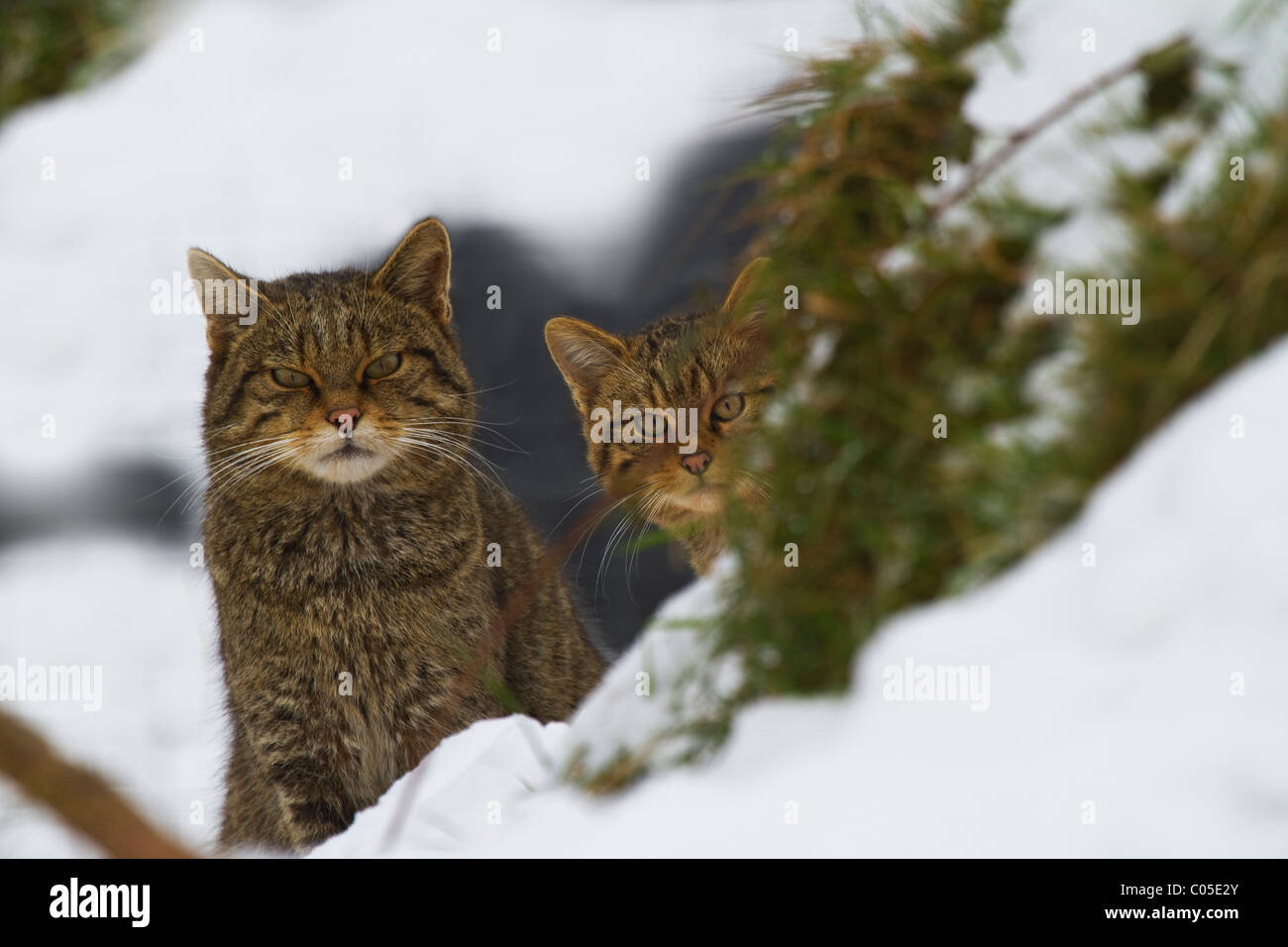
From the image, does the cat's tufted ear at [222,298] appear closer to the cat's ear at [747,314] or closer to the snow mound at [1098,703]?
the cat's ear at [747,314]

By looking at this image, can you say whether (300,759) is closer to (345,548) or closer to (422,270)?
(345,548)

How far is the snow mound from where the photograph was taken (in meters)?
1.34

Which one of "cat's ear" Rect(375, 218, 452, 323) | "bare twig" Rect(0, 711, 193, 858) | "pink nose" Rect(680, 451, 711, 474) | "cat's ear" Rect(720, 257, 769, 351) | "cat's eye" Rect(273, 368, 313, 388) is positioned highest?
"cat's ear" Rect(375, 218, 452, 323)

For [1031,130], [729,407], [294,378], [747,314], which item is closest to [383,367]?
[294,378]

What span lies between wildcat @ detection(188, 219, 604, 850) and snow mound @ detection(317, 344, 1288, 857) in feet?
4.83

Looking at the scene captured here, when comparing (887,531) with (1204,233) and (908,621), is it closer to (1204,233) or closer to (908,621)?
(908,621)

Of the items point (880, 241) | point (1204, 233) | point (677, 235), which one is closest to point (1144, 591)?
point (1204, 233)

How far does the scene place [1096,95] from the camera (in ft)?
5.54

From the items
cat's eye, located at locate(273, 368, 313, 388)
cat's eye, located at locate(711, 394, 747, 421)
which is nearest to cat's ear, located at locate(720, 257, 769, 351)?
cat's eye, located at locate(711, 394, 747, 421)

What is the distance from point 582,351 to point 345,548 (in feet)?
2.85

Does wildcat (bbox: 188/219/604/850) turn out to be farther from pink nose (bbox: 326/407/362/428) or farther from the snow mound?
the snow mound

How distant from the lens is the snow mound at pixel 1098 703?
1342 millimetres

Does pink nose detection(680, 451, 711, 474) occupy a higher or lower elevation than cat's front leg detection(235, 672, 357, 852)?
higher

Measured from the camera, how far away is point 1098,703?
54.8 inches
